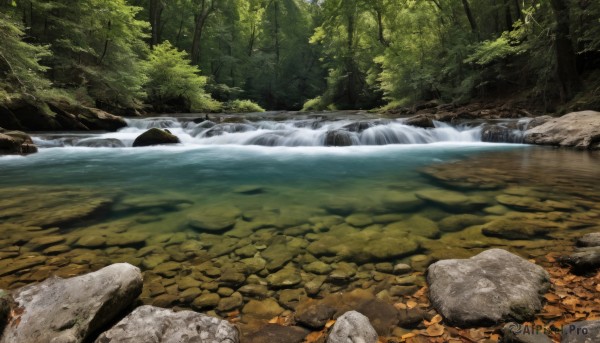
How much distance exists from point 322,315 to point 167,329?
2.93 feet

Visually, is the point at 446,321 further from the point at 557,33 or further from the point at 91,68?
the point at 91,68

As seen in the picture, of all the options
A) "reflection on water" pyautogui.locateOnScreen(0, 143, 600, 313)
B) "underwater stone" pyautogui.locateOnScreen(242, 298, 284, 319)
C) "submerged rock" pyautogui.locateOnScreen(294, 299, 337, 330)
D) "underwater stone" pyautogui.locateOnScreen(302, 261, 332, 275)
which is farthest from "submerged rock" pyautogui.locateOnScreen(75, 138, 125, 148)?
"submerged rock" pyautogui.locateOnScreen(294, 299, 337, 330)

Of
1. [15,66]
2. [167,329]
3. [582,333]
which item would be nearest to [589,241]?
[582,333]

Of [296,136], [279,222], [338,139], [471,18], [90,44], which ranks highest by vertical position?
[471,18]

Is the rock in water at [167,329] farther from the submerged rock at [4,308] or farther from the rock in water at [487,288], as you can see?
the rock in water at [487,288]

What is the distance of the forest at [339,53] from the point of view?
39.1ft

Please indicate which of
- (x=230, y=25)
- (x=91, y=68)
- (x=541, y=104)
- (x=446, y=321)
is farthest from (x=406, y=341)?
(x=230, y=25)

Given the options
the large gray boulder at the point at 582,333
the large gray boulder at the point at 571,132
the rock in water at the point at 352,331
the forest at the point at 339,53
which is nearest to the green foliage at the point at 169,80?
the forest at the point at 339,53

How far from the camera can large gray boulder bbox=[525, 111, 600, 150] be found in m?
8.63

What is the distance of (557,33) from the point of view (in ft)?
39.1

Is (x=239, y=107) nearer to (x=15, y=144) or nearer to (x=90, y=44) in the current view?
(x=90, y=44)

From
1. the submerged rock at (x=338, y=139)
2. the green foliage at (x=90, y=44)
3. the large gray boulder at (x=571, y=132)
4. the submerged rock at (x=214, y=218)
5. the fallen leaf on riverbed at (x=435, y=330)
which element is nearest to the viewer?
the fallen leaf on riverbed at (x=435, y=330)

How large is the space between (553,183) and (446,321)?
14.6 ft

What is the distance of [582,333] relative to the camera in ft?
4.85
